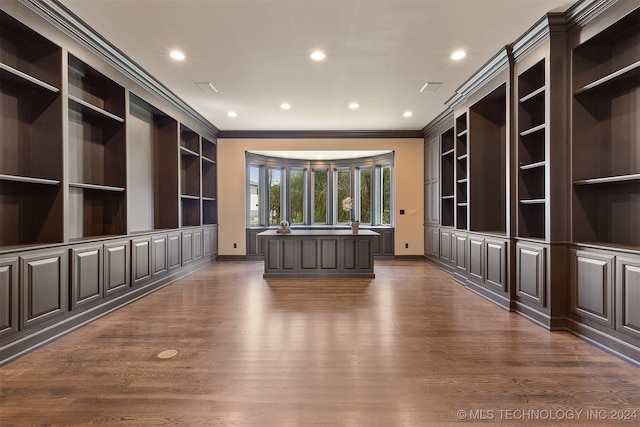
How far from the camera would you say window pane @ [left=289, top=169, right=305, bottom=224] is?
891 centimetres

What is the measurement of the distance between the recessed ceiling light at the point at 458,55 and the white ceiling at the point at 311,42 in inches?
2.6

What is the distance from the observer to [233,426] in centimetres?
173

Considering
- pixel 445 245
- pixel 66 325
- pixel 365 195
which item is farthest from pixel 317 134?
pixel 66 325

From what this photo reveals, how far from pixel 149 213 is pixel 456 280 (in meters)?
5.18

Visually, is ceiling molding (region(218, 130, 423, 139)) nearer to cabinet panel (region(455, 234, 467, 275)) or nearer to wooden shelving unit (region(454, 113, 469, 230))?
wooden shelving unit (region(454, 113, 469, 230))

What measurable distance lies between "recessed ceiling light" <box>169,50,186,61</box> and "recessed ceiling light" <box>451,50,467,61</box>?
3.22 m

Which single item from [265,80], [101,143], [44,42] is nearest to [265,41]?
[265,80]

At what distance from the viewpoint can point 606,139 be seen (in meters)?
3.02

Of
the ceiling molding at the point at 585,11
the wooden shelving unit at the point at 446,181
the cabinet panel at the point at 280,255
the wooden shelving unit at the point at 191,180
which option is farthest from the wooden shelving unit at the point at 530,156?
the wooden shelving unit at the point at 191,180

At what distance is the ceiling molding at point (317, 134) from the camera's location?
24.3ft

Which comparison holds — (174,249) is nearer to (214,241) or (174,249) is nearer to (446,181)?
(214,241)

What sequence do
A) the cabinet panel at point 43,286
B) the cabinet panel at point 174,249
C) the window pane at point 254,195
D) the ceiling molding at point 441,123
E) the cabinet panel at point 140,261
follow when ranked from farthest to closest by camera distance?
the window pane at point 254,195 < the ceiling molding at point 441,123 < the cabinet panel at point 174,249 < the cabinet panel at point 140,261 < the cabinet panel at point 43,286

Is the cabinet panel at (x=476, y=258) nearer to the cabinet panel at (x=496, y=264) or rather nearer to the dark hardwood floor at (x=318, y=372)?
the cabinet panel at (x=496, y=264)

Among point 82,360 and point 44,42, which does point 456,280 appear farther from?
point 44,42
